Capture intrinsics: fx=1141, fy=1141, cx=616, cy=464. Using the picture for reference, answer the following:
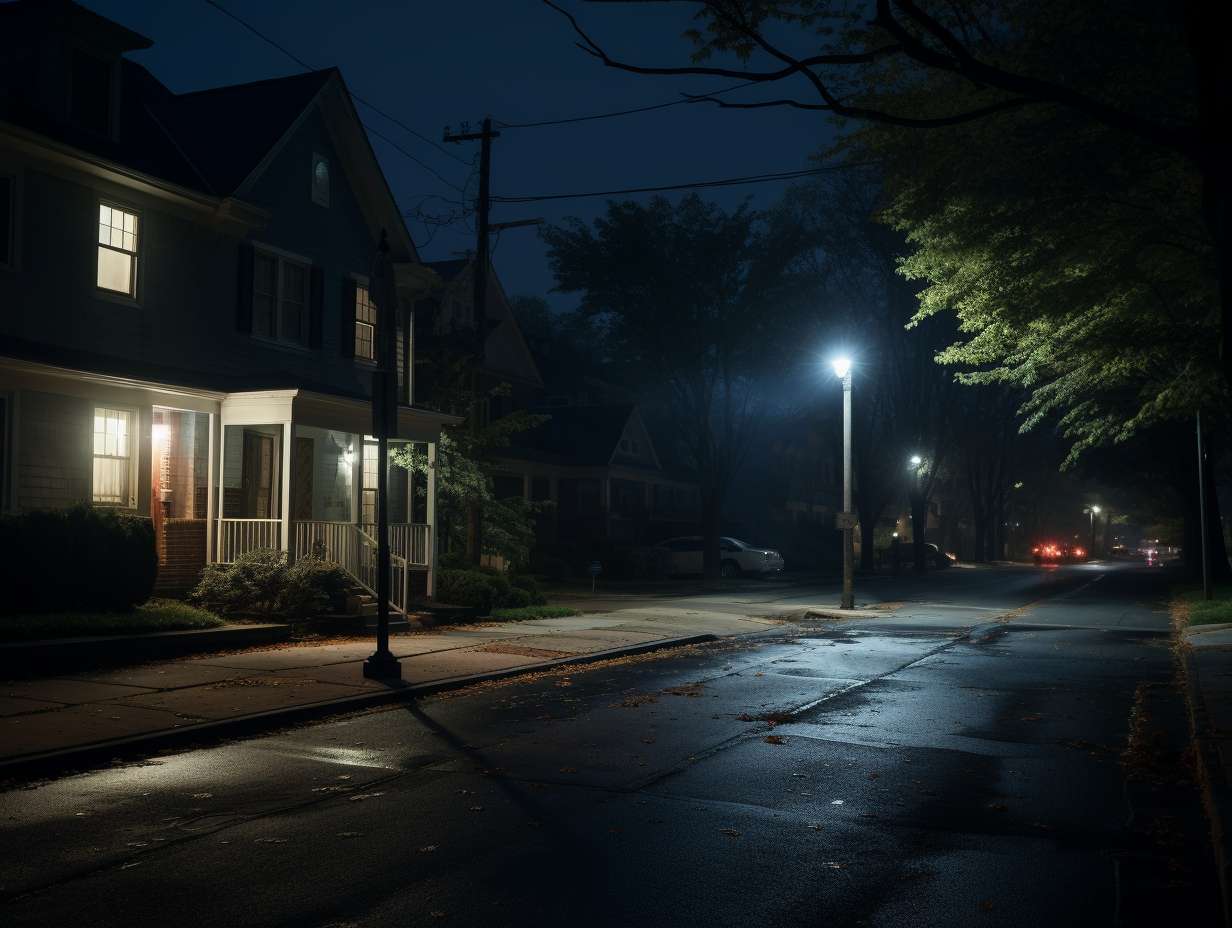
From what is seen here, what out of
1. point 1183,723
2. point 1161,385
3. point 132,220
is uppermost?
point 132,220

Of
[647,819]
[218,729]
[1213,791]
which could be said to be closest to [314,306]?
[218,729]

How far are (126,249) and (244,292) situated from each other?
252cm

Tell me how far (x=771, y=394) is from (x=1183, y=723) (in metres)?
32.1

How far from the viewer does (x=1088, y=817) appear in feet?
24.1

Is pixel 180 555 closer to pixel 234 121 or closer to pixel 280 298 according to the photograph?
pixel 280 298

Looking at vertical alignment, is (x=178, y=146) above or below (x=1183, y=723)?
above

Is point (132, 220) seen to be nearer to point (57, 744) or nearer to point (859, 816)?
point (57, 744)

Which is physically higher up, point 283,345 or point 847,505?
point 283,345

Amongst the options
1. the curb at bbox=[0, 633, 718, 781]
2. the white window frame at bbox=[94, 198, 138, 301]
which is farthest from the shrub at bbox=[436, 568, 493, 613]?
the white window frame at bbox=[94, 198, 138, 301]

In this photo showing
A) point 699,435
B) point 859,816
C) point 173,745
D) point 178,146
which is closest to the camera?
point 859,816

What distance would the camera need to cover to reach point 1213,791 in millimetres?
7676

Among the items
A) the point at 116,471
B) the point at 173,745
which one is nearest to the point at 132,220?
the point at 116,471

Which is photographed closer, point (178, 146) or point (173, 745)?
point (173, 745)

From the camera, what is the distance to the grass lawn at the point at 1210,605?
23013 mm
